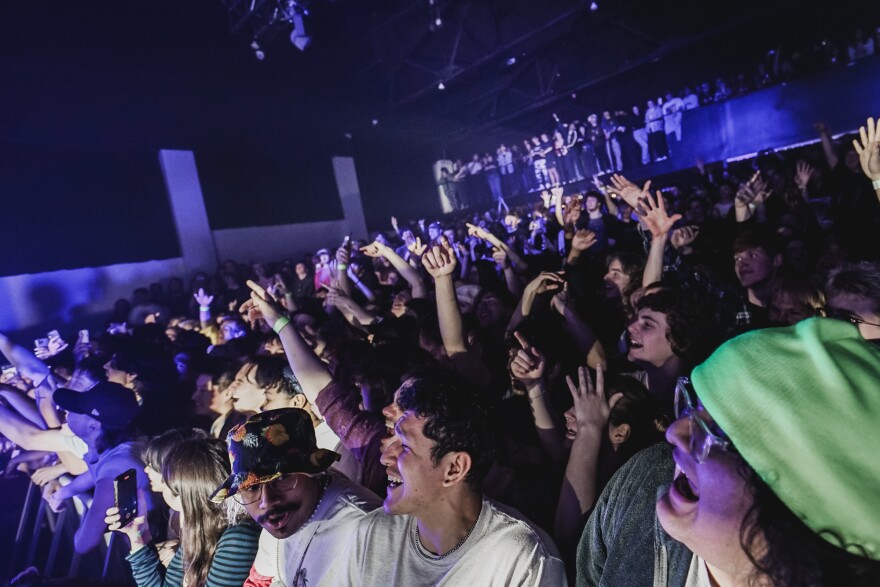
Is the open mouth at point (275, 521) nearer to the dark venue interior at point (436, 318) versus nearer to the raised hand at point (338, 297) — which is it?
the dark venue interior at point (436, 318)

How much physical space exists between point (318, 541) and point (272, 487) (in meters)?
0.25

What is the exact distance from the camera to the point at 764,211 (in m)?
5.28

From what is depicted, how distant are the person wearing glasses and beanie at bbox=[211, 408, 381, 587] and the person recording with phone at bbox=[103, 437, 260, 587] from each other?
0.13 meters

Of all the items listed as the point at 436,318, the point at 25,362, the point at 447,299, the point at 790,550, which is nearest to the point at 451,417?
the point at 790,550

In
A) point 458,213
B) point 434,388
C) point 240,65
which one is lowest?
point 434,388

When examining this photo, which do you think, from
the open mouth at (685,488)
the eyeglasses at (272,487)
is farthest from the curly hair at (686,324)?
the eyeglasses at (272,487)

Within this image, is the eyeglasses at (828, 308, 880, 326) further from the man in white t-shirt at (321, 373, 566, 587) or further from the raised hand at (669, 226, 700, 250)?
the raised hand at (669, 226, 700, 250)

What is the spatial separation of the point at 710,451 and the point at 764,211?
5.55 metres

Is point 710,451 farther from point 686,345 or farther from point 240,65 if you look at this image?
point 240,65

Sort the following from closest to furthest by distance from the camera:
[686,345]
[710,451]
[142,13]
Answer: [710,451], [686,345], [142,13]

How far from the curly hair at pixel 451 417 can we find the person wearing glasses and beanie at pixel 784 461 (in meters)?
0.75

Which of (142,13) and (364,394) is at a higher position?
(142,13)

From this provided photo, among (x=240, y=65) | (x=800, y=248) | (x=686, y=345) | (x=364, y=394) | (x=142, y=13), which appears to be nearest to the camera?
(x=686, y=345)

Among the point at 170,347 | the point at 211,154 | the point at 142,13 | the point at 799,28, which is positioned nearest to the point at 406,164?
the point at 211,154
